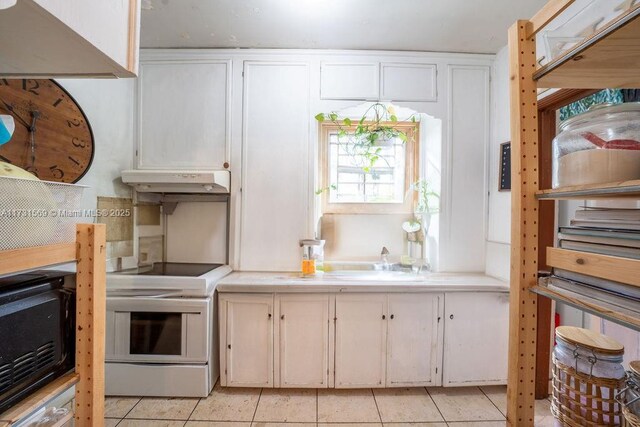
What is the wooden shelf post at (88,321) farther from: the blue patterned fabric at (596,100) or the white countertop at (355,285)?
the blue patterned fabric at (596,100)

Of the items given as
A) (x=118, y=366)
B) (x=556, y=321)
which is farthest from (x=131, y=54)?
(x=556, y=321)

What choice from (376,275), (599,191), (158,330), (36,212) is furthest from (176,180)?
(599,191)

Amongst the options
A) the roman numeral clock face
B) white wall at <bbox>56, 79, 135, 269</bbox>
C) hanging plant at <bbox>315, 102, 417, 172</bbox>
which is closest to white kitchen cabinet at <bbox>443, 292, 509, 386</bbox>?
hanging plant at <bbox>315, 102, 417, 172</bbox>

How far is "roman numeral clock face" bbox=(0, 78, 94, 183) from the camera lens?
1.42 m

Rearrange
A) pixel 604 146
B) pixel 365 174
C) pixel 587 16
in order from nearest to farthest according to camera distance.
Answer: pixel 604 146 → pixel 587 16 → pixel 365 174

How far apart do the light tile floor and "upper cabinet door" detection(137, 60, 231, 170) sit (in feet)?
5.49

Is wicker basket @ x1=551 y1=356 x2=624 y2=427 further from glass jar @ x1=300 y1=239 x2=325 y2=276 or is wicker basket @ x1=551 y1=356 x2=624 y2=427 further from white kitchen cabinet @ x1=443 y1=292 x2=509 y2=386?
glass jar @ x1=300 y1=239 x2=325 y2=276

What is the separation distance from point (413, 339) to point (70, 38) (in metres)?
2.19

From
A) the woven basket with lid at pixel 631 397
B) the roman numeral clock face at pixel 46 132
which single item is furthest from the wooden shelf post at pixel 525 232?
the roman numeral clock face at pixel 46 132

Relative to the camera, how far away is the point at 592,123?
2.50ft

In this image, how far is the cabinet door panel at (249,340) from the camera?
1892 mm

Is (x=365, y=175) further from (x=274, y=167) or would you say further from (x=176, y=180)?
(x=176, y=180)

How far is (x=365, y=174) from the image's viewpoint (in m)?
2.61

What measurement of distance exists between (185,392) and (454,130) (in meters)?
2.73
